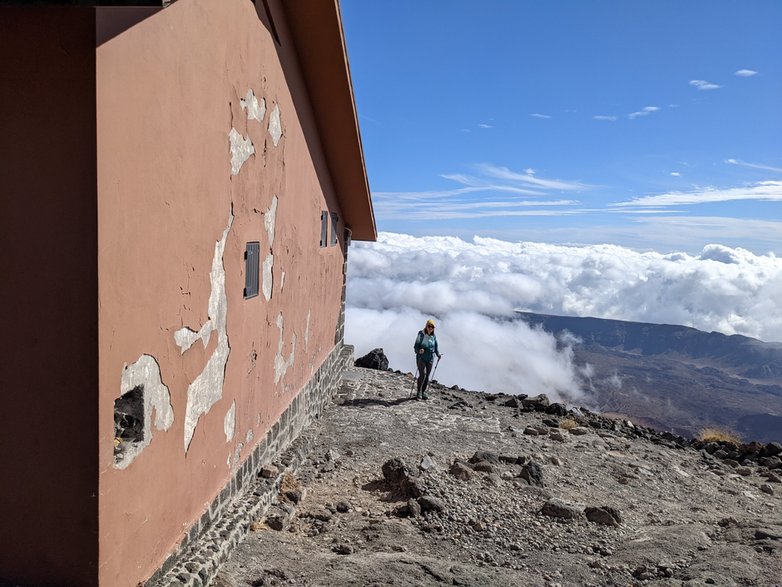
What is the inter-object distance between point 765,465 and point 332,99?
9987 millimetres

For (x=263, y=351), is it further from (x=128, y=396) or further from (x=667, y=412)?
(x=667, y=412)

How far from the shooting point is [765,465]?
10875mm

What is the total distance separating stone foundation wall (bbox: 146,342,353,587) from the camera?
13.6 ft

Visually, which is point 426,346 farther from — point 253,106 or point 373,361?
point 253,106

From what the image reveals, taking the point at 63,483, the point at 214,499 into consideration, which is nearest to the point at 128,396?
the point at 63,483

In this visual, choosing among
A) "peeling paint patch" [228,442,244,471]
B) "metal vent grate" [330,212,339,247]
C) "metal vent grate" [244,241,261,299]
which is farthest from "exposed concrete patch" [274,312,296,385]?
"metal vent grate" [330,212,339,247]

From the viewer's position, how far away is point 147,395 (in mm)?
3629

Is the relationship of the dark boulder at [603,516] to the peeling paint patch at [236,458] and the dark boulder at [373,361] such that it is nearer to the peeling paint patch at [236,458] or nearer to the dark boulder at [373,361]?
the peeling paint patch at [236,458]

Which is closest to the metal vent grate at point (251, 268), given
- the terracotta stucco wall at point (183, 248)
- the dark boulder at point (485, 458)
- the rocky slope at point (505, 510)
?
the terracotta stucco wall at point (183, 248)

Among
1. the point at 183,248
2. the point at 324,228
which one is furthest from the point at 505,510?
the point at 324,228

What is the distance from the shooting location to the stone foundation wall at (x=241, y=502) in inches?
163

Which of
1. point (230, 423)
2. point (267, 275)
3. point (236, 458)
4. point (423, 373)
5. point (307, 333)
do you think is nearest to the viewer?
point (230, 423)

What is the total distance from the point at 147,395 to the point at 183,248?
1.01 m

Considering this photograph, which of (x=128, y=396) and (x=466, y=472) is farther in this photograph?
(x=466, y=472)
